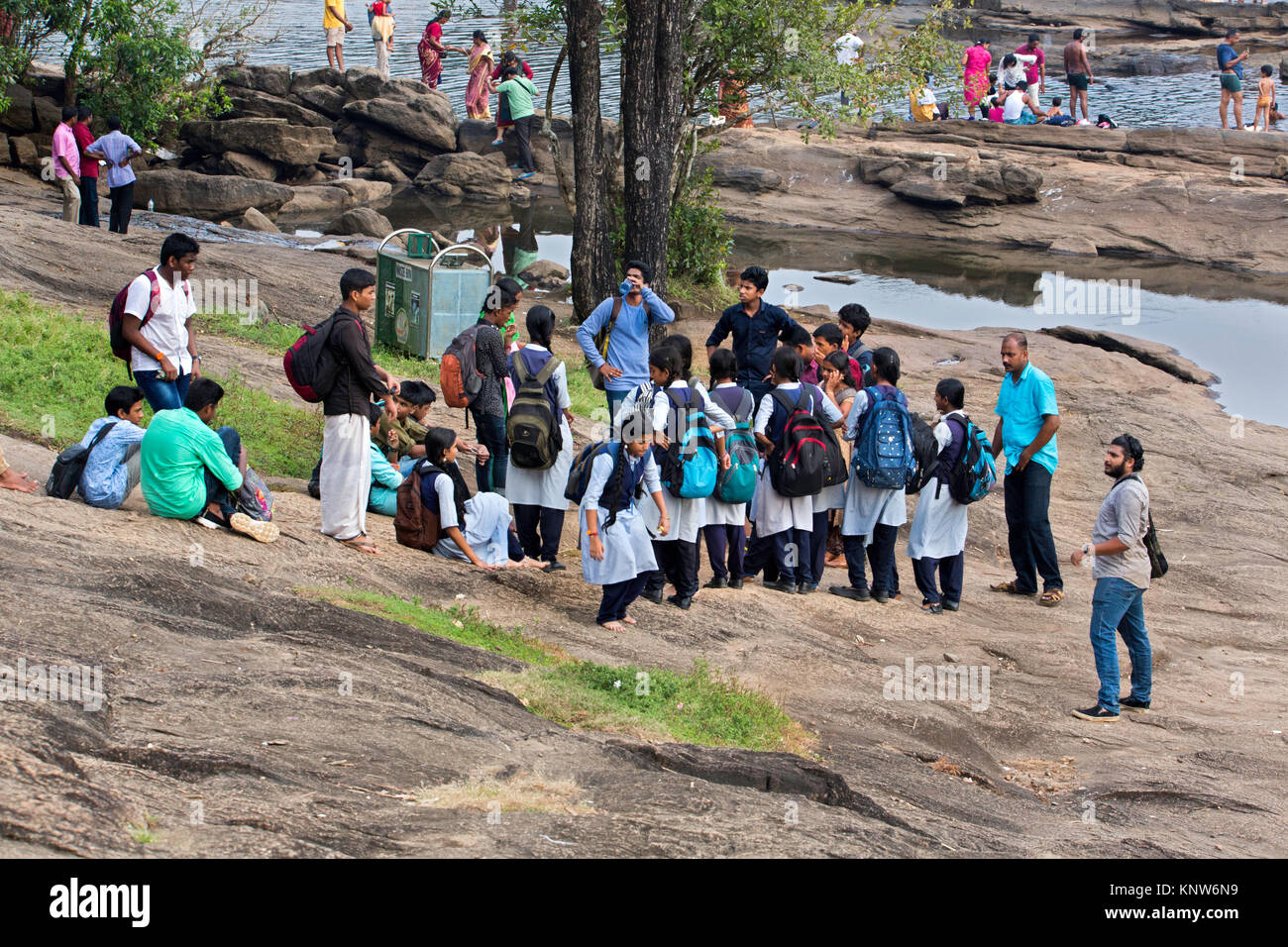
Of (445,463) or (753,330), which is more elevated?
(753,330)

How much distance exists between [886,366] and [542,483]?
2519 mm

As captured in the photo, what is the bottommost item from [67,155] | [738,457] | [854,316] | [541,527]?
[541,527]

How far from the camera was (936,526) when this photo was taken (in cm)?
946

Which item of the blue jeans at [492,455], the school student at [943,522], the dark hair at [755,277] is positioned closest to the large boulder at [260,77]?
the dark hair at [755,277]

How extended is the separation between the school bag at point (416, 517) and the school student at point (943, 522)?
353cm

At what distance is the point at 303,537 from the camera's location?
8.08m

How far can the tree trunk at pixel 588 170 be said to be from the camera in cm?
1562

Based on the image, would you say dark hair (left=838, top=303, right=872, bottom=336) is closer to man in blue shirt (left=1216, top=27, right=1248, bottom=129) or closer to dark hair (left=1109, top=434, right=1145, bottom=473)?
dark hair (left=1109, top=434, right=1145, bottom=473)

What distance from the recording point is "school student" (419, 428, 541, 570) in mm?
8570

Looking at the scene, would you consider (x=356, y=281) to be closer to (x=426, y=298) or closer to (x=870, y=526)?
(x=870, y=526)

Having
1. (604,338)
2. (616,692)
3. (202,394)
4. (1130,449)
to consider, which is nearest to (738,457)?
(616,692)

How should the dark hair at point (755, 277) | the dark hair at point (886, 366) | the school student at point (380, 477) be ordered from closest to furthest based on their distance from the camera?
1. the dark hair at point (886, 366)
2. the school student at point (380, 477)
3. the dark hair at point (755, 277)

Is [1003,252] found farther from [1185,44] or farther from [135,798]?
[135,798]

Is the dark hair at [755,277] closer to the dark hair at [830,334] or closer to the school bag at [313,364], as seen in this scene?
the dark hair at [830,334]
